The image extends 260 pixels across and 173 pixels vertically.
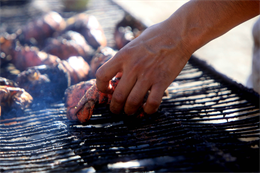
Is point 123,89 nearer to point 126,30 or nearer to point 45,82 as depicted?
point 45,82

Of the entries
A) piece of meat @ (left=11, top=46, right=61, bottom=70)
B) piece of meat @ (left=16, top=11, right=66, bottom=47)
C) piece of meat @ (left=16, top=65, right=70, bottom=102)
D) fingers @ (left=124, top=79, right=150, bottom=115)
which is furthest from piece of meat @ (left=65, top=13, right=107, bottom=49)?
fingers @ (left=124, top=79, right=150, bottom=115)

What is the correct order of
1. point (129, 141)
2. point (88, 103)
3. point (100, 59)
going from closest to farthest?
point (129, 141), point (88, 103), point (100, 59)

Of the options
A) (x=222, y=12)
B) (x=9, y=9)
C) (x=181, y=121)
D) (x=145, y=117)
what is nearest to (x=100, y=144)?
(x=145, y=117)

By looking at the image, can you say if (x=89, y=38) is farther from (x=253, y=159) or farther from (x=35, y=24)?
(x=253, y=159)

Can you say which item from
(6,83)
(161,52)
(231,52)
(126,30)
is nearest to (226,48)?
(231,52)

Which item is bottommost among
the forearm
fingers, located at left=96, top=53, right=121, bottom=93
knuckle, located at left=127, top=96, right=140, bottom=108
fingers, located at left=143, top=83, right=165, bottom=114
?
knuckle, located at left=127, top=96, right=140, bottom=108

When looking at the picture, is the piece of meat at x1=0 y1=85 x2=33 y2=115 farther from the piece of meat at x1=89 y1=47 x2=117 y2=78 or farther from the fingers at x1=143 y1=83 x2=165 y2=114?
the fingers at x1=143 y1=83 x2=165 y2=114
